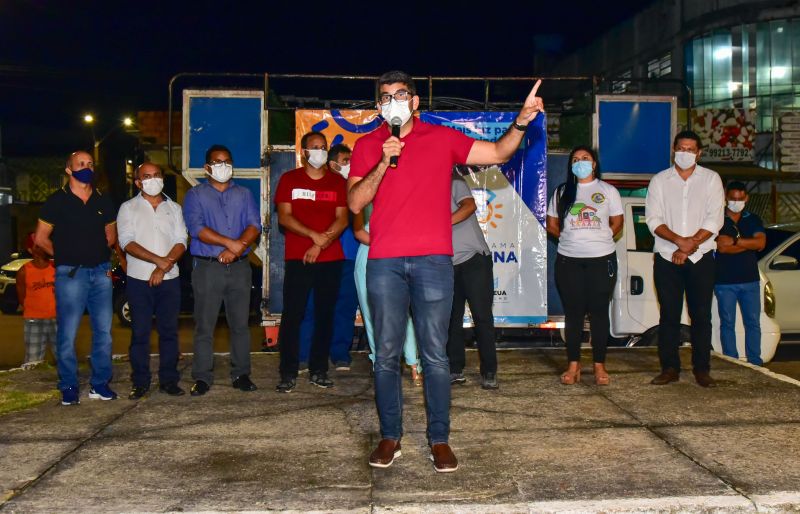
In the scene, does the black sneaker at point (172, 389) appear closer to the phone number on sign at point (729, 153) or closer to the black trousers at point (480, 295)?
the black trousers at point (480, 295)

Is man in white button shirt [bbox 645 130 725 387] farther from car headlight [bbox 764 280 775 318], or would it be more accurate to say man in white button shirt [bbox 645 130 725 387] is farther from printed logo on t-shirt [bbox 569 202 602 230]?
car headlight [bbox 764 280 775 318]

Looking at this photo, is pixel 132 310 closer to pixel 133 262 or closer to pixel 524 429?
pixel 133 262

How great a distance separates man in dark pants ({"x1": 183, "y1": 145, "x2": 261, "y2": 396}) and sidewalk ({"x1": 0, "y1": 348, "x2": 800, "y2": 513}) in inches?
11.5

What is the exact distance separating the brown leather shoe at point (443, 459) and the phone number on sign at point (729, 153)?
22.4m

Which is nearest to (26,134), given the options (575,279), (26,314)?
(26,314)

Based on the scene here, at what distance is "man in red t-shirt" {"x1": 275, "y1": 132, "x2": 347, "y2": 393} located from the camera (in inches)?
278

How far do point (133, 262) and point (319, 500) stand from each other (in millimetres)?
3366

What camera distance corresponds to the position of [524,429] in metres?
5.59

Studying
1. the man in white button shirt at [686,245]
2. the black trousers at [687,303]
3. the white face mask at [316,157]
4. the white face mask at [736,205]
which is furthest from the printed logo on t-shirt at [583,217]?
the white face mask at [736,205]

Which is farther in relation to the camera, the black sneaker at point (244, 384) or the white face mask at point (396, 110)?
the black sneaker at point (244, 384)

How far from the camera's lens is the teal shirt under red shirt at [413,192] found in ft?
15.1

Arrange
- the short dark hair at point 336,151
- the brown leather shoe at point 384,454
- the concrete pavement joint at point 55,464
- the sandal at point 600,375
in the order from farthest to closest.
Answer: the short dark hair at point 336,151, the sandal at point 600,375, the brown leather shoe at point 384,454, the concrete pavement joint at point 55,464

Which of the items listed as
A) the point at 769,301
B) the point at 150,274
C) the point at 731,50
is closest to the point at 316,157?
the point at 150,274

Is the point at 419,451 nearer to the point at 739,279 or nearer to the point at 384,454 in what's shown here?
the point at 384,454
